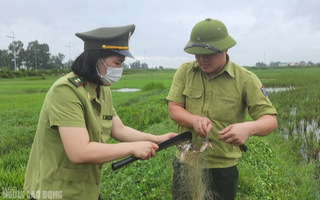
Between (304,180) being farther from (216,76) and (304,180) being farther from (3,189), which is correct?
(3,189)

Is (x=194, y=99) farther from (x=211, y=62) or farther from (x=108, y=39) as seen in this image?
(x=108, y=39)

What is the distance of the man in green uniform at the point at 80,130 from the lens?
1.40 m

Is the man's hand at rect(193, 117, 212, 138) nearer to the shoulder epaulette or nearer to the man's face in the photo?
the man's face

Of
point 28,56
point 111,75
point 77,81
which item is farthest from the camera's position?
point 28,56

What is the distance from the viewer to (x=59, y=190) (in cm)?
150

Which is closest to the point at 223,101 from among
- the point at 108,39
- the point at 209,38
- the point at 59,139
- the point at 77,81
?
the point at 209,38

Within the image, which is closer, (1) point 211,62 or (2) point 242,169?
(1) point 211,62

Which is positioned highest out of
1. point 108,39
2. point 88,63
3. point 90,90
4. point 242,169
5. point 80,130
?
point 108,39

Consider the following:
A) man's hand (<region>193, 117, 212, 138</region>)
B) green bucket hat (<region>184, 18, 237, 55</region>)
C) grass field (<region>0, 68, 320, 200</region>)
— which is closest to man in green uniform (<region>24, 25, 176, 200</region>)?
man's hand (<region>193, 117, 212, 138</region>)

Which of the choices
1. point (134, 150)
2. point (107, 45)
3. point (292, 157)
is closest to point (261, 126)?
point (134, 150)

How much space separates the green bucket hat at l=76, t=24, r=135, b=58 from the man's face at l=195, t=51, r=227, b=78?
564 millimetres

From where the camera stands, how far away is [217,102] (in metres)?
2.04

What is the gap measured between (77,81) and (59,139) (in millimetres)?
345

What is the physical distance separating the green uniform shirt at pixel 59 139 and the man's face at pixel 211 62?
83 cm
